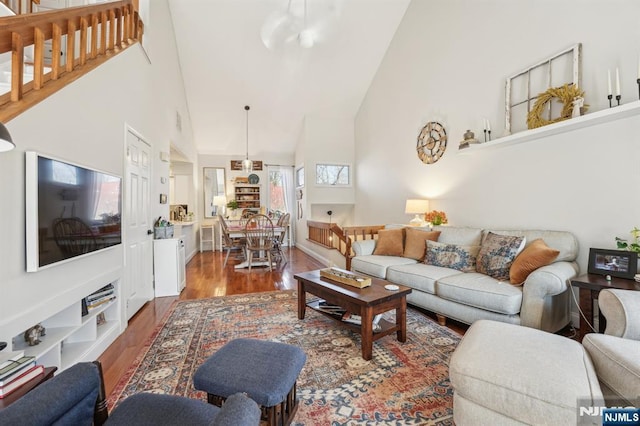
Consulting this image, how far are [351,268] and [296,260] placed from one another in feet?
7.42

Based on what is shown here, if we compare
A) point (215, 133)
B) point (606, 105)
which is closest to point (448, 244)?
point (606, 105)

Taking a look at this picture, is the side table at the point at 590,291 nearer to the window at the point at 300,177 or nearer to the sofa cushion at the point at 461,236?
the sofa cushion at the point at 461,236

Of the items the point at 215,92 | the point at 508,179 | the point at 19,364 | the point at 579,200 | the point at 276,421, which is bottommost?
the point at 276,421

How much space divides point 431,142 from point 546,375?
12.3ft

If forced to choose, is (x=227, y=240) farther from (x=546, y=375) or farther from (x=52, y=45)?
(x=546, y=375)

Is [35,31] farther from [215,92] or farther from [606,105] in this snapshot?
[215,92]

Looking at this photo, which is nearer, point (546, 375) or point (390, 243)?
point (546, 375)

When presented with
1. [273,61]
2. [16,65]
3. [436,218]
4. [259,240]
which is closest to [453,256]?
[436,218]

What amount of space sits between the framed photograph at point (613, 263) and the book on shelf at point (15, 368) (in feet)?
12.1

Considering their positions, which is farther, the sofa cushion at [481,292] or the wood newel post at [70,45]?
the sofa cushion at [481,292]

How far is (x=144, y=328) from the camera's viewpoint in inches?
106

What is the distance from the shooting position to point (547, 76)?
2.88 meters

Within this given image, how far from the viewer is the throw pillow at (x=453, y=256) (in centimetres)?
303

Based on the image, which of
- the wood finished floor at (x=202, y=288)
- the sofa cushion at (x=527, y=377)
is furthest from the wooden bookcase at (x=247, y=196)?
the sofa cushion at (x=527, y=377)
